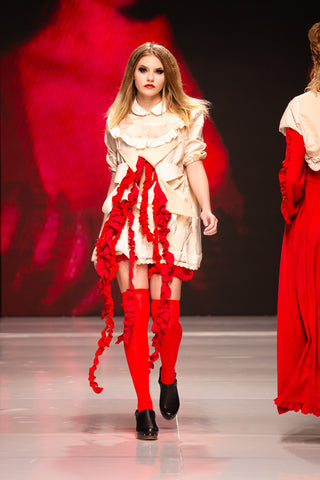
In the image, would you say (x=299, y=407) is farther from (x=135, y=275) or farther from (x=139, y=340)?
(x=135, y=275)

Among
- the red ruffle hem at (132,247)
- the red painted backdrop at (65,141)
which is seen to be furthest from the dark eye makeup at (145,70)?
the red painted backdrop at (65,141)

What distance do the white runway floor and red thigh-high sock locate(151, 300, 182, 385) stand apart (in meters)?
0.14

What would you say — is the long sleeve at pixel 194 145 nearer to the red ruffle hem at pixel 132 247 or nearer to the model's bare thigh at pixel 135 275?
the red ruffle hem at pixel 132 247

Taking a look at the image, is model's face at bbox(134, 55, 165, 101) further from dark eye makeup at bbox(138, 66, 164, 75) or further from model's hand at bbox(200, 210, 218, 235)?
model's hand at bbox(200, 210, 218, 235)

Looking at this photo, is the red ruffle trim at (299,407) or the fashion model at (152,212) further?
the fashion model at (152,212)

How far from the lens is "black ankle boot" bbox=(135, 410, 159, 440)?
231cm

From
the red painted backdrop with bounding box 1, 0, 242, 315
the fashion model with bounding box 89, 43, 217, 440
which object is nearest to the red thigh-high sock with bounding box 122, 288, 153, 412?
the fashion model with bounding box 89, 43, 217, 440

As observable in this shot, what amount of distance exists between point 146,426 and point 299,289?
57 centimetres

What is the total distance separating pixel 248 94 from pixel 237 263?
5.26ft

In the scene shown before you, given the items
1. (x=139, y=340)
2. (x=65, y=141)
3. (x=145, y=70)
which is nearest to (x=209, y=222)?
(x=139, y=340)

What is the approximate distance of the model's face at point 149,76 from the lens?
2590 mm

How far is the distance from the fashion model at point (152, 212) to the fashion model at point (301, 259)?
0.24 meters

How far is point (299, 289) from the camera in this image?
243 centimetres

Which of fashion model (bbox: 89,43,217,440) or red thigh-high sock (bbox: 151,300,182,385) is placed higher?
fashion model (bbox: 89,43,217,440)
